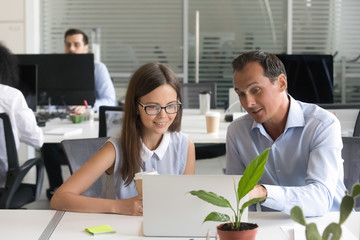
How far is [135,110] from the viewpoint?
2018mm

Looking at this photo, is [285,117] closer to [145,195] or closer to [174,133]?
[174,133]

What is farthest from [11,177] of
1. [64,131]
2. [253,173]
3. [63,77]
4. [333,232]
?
[333,232]

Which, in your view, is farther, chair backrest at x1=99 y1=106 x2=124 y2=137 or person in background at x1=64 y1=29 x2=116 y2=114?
person in background at x1=64 y1=29 x2=116 y2=114

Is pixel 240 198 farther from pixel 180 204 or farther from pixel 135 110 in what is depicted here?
pixel 135 110

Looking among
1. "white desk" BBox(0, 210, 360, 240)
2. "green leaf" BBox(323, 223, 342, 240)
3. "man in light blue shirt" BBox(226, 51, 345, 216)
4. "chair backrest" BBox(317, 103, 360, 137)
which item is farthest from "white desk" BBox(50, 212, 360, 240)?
"chair backrest" BBox(317, 103, 360, 137)

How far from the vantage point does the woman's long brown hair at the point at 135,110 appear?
78.0 inches

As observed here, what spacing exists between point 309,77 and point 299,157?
1.51m

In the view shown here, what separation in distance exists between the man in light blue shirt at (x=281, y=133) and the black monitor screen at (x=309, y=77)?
1371 millimetres

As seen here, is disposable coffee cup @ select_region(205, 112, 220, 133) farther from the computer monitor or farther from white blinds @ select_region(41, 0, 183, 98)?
white blinds @ select_region(41, 0, 183, 98)

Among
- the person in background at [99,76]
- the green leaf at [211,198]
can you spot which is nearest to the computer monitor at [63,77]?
the person in background at [99,76]

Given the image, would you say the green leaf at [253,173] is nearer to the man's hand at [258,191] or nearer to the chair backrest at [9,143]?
the man's hand at [258,191]

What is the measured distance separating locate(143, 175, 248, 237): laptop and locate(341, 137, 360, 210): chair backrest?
33.8 inches

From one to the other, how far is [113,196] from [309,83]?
1727 millimetres

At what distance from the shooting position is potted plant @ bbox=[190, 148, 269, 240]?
4.09 ft
